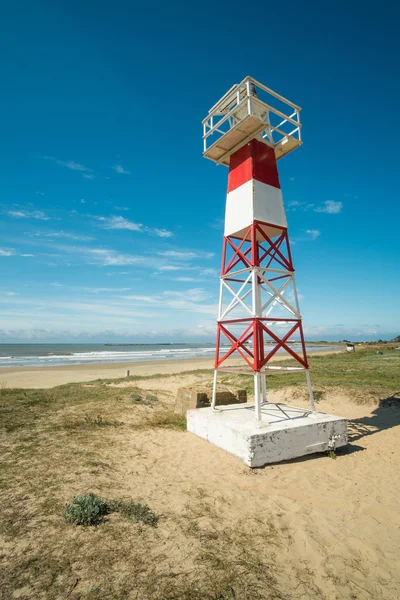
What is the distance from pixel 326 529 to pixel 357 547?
45cm

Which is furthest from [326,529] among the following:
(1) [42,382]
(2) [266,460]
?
(1) [42,382]

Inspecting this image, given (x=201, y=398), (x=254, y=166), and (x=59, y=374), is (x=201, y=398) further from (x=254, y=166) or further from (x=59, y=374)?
(x=59, y=374)

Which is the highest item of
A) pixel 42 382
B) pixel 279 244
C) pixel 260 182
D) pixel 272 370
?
pixel 260 182

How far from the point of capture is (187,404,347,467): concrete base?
6.57m

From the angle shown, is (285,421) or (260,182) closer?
(285,421)

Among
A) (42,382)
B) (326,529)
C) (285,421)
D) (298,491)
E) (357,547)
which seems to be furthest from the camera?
(42,382)

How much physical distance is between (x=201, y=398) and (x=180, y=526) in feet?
19.7

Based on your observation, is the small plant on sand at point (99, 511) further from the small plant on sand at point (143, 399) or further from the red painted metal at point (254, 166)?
the small plant on sand at point (143, 399)

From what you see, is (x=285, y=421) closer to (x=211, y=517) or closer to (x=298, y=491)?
(x=298, y=491)

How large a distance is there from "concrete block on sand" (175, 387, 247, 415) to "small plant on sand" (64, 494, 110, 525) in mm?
5805

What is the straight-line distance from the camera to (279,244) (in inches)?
349

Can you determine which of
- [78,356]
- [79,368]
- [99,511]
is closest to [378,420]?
[99,511]

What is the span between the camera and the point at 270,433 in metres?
6.66

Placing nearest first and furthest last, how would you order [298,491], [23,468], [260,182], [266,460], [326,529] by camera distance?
[326,529] < [298,491] < [23,468] < [266,460] < [260,182]
